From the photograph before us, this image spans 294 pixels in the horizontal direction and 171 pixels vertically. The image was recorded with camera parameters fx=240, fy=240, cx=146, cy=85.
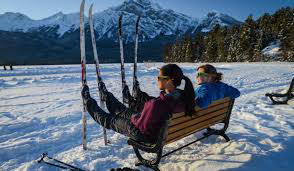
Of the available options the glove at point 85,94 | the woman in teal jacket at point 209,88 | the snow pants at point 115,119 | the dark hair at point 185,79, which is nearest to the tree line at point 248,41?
the woman in teal jacket at point 209,88

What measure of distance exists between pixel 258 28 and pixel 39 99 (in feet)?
203

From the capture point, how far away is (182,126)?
12.7ft

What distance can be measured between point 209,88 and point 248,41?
5747 centimetres

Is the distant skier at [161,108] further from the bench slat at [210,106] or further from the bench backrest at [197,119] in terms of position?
the bench backrest at [197,119]

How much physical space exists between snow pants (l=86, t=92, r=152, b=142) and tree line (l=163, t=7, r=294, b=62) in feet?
165

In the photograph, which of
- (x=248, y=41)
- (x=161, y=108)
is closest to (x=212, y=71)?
(x=161, y=108)

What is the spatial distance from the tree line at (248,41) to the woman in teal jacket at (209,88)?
49237 mm

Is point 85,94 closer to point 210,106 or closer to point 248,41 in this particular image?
point 210,106

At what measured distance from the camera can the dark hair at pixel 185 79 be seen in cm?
355

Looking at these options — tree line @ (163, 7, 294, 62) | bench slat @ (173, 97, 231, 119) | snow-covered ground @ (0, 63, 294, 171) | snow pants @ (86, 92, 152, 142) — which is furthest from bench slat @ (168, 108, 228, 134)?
tree line @ (163, 7, 294, 62)

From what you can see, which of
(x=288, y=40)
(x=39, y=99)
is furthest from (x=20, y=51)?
(x=39, y=99)

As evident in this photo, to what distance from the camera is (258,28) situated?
201ft

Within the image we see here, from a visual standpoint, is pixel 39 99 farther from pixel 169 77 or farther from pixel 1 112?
pixel 169 77

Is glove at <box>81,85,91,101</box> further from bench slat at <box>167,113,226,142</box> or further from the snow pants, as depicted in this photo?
bench slat at <box>167,113,226,142</box>
